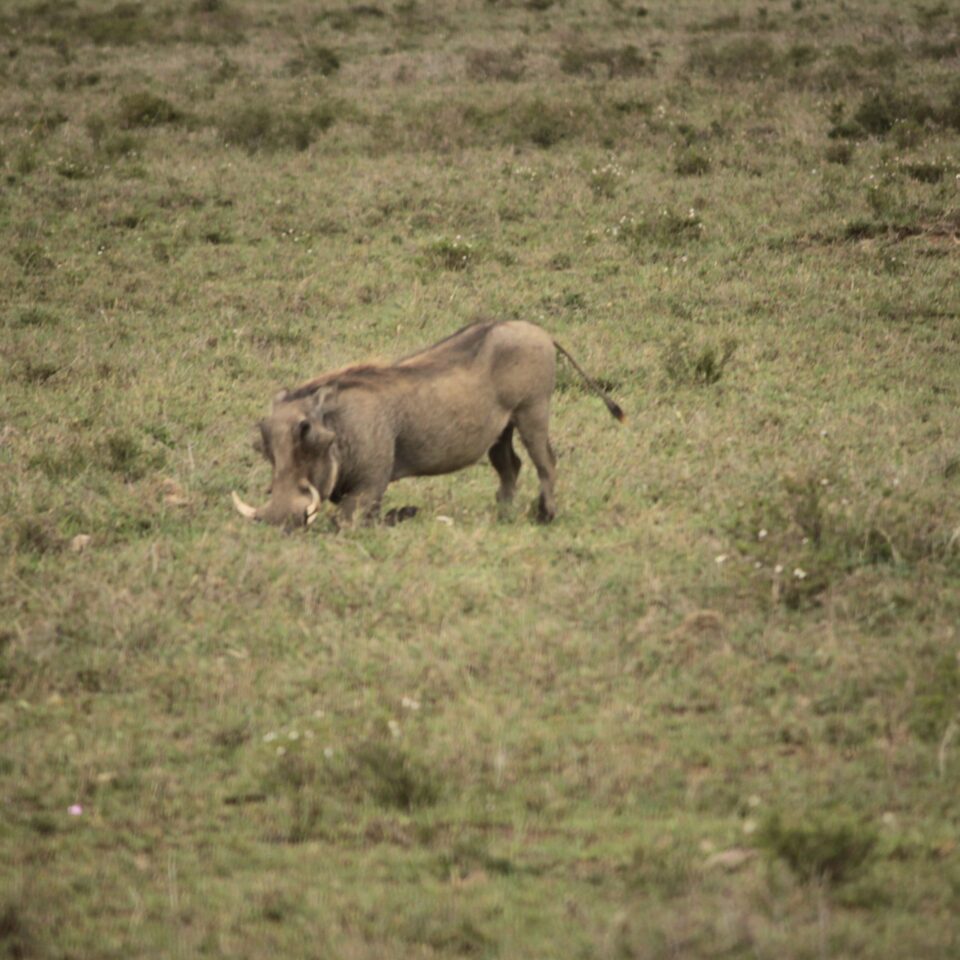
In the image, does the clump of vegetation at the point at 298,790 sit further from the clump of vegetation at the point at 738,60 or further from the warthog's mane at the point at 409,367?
the clump of vegetation at the point at 738,60

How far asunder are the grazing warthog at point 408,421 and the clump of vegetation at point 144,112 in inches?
374

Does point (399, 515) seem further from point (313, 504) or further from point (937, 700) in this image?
point (937, 700)

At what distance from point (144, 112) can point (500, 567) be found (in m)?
10.8

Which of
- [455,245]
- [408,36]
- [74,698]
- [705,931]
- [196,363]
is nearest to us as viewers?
[705,931]

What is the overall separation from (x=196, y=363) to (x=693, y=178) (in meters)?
5.36

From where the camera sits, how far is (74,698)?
4.30 m

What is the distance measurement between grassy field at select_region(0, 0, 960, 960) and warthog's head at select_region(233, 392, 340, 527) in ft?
0.43

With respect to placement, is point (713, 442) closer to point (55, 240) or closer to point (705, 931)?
point (705, 931)

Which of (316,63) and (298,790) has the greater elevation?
(316,63)

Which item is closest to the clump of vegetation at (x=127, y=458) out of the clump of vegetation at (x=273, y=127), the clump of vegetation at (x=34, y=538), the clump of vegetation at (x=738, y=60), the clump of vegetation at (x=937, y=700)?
the clump of vegetation at (x=34, y=538)

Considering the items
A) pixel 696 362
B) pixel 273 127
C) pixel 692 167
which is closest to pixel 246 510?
pixel 696 362

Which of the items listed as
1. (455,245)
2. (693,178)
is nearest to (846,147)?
(693,178)

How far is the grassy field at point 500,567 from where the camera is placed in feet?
10.5

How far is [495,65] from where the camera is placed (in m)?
17.0
